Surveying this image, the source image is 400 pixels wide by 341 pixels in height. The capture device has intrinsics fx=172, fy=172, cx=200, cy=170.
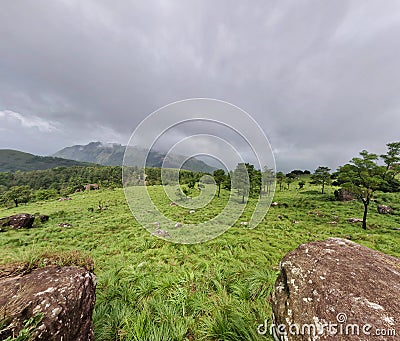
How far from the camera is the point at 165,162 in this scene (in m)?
8.77

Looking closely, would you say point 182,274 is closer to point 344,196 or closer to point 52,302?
point 52,302

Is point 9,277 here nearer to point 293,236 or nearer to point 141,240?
point 141,240

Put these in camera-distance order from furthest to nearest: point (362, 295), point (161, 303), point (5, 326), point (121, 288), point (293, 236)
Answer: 1. point (293, 236)
2. point (121, 288)
3. point (161, 303)
4. point (362, 295)
5. point (5, 326)

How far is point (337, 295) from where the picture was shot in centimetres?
250

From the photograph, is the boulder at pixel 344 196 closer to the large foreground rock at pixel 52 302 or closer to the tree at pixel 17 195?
the large foreground rock at pixel 52 302

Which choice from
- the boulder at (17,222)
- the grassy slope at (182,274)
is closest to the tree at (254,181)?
the grassy slope at (182,274)

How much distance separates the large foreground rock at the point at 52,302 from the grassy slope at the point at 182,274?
0.99 meters

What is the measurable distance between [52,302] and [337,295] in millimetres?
4225

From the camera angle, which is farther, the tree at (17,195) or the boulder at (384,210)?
the tree at (17,195)

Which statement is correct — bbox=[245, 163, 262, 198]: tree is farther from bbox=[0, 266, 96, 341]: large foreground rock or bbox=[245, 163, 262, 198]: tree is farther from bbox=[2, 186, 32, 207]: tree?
bbox=[2, 186, 32, 207]: tree

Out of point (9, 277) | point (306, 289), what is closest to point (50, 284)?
point (9, 277)

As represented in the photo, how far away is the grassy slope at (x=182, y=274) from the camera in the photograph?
3.66m

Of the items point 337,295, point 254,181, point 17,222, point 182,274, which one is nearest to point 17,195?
point 17,222

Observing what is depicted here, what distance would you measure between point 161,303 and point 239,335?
2.14 meters
